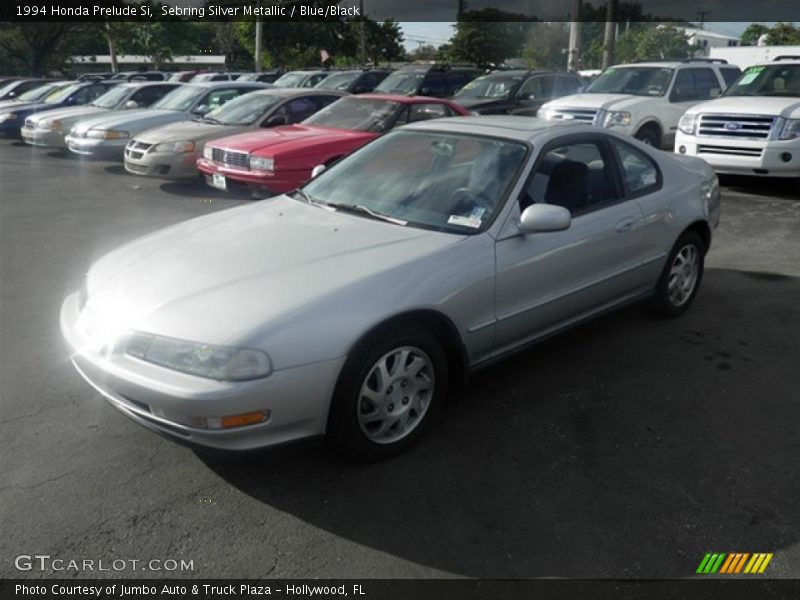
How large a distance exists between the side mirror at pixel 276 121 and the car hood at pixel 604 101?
492 cm

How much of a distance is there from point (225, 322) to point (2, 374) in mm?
2159

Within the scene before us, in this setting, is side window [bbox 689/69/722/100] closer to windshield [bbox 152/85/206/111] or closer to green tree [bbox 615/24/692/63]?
windshield [bbox 152/85/206/111]

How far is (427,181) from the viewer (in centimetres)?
402

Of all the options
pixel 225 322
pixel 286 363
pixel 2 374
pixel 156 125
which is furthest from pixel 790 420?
pixel 156 125

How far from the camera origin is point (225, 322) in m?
2.83

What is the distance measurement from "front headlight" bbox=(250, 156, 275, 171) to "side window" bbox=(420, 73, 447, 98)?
8293mm

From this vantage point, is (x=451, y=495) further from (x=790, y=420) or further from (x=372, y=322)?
(x=790, y=420)

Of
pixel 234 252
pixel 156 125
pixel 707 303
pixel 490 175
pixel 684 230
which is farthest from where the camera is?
pixel 156 125

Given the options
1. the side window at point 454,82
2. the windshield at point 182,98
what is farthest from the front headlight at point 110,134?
the side window at point 454,82

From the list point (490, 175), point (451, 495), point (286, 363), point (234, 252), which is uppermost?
point (490, 175)

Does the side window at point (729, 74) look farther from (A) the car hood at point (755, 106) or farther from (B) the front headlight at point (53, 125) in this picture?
(B) the front headlight at point (53, 125)

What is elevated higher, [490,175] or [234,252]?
[490,175]

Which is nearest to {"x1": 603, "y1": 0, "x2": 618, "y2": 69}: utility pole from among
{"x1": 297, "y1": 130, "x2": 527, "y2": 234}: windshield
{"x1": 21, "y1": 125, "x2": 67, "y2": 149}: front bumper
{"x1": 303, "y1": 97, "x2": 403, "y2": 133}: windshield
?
{"x1": 303, "y1": 97, "x2": 403, "y2": 133}: windshield

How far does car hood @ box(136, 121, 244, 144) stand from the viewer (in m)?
10.2
